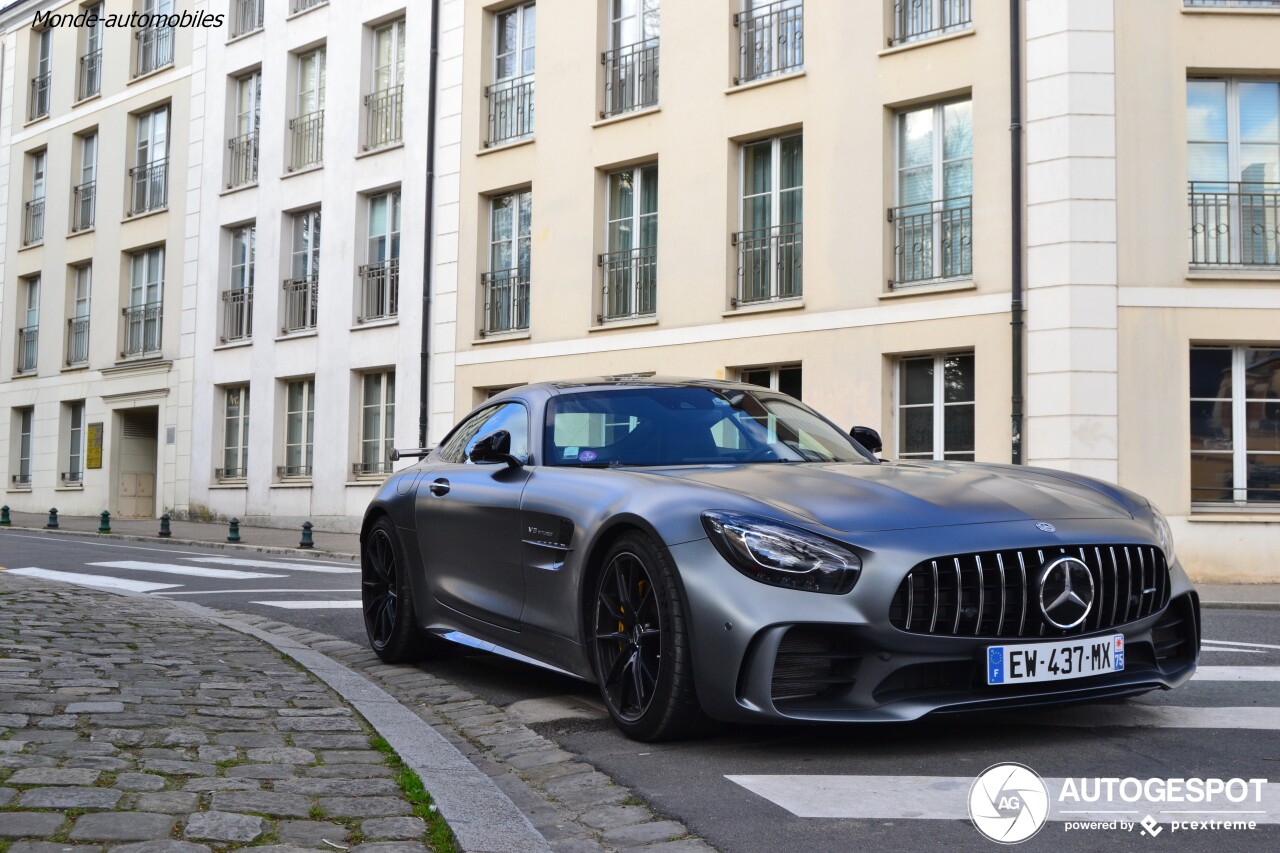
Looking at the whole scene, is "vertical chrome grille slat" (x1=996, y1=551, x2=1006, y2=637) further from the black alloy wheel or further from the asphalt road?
the black alloy wheel

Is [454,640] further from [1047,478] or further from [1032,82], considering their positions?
[1032,82]

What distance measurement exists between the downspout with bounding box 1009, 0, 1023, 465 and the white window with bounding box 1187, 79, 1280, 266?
1.95 m

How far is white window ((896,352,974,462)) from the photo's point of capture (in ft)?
59.2

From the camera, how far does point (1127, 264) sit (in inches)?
670

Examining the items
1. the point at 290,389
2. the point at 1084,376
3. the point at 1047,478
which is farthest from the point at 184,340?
the point at 1047,478

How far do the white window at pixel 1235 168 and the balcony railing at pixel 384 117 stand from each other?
45.4ft

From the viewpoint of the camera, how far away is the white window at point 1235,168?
17.3 m

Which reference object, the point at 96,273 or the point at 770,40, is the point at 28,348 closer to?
the point at 96,273

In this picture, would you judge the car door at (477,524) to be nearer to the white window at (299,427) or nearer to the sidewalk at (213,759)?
the sidewalk at (213,759)

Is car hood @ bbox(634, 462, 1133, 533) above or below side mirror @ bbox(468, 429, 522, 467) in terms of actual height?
below

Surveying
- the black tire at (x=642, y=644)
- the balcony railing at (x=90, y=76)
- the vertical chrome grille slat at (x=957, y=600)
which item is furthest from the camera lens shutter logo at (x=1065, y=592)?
the balcony railing at (x=90, y=76)

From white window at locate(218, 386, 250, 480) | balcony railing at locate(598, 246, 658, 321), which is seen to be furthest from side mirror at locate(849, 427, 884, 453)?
white window at locate(218, 386, 250, 480)

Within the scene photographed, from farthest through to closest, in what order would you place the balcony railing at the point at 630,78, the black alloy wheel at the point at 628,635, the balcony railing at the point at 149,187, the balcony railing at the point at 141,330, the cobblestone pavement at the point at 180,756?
the balcony railing at the point at 149,187, the balcony railing at the point at 141,330, the balcony railing at the point at 630,78, the black alloy wheel at the point at 628,635, the cobblestone pavement at the point at 180,756

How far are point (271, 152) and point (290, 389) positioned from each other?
4.65 meters
